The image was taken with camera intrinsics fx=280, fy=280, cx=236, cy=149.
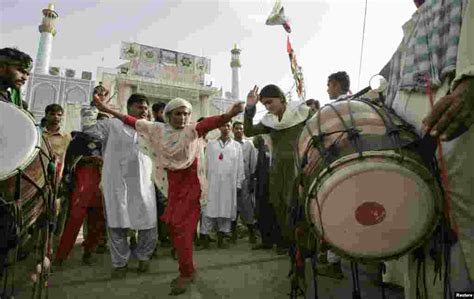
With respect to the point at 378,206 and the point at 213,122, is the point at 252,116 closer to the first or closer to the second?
the point at 213,122

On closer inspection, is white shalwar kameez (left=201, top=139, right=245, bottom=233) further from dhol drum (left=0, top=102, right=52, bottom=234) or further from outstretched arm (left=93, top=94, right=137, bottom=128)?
dhol drum (left=0, top=102, right=52, bottom=234)

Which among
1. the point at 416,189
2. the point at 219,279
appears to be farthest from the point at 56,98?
the point at 416,189

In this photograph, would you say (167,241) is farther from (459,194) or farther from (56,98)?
(56,98)

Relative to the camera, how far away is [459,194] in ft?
3.36

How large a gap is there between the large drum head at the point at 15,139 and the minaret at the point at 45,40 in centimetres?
2817

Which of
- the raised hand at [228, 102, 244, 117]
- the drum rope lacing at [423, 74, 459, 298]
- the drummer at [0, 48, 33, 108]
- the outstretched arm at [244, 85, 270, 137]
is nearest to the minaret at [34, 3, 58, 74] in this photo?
the drummer at [0, 48, 33, 108]

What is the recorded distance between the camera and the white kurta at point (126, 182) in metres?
2.61

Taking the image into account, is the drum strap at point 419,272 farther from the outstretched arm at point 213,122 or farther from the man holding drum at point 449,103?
the outstretched arm at point 213,122

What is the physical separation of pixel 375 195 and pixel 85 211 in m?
3.03

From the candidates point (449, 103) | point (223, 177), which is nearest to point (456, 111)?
point (449, 103)

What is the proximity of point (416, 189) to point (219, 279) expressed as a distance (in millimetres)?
1875

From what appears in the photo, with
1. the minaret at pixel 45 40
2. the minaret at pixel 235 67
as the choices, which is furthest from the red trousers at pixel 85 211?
the minaret at pixel 235 67

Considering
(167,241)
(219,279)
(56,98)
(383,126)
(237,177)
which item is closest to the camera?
(383,126)

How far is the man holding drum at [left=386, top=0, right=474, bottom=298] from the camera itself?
0.87m
